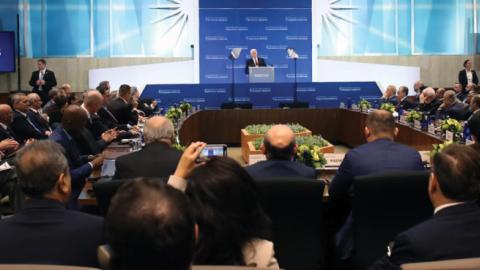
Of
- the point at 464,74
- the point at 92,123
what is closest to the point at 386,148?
the point at 92,123

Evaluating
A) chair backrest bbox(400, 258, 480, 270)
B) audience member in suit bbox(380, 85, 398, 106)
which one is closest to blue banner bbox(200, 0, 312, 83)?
audience member in suit bbox(380, 85, 398, 106)

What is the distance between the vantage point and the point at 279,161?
3240 millimetres

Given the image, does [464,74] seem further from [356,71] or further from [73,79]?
[73,79]

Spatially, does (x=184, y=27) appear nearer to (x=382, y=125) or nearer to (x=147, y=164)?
(x=382, y=125)

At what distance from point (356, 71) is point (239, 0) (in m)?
3.48

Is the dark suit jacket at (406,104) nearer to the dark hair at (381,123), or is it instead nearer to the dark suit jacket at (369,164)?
the dark hair at (381,123)

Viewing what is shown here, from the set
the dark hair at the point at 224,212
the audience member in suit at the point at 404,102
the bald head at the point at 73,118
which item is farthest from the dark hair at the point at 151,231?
the audience member in suit at the point at 404,102

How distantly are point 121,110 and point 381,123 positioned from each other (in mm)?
5101

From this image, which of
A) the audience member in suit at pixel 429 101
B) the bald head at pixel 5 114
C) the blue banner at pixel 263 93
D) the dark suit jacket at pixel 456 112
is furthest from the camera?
the blue banner at pixel 263 93

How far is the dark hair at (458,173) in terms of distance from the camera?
2.08 metres

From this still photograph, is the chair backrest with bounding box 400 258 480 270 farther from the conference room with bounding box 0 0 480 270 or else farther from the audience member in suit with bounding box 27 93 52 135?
the audience member in suit with bounding box 27 93 52 135

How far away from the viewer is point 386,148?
3484mm

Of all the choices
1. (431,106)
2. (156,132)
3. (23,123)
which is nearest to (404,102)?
(431,106)

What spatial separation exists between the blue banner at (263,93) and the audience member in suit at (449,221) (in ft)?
32.0
